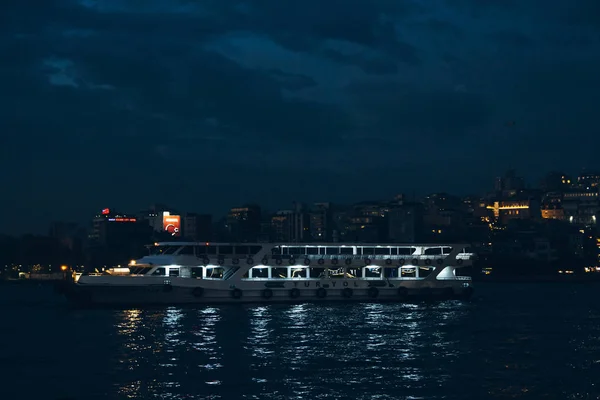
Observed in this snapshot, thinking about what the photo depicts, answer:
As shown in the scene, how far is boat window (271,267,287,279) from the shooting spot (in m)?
66.2

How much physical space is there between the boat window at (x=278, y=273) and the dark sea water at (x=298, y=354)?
6.29m

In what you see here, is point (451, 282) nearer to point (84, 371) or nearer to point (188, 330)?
point (188, 330)

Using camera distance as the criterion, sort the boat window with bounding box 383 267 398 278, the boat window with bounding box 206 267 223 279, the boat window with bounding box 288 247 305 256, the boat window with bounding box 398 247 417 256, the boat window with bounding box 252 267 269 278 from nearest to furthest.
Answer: the boat window with bounding box 206 267 223 279
the boat window with bounding box 288 247 305 256
the boat window with bounding box 252 267 269 278
the boat window with bounding box 398 247 417 256
the boat window with bounding box 383 267 398 278

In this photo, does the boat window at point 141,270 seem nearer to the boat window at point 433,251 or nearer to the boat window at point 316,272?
the boat window at point 316,272

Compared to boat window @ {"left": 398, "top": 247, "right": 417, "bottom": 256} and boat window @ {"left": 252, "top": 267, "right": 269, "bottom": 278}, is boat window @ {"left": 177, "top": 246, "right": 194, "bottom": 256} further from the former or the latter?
boat window @ {"left": 398, "top": 247, "right": 417, "bottom": 256}

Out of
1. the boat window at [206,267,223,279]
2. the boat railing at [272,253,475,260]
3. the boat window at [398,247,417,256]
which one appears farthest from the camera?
the boat window at [398,247,417,256]

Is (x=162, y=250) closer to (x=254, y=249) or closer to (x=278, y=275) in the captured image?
(x=254, y=249)

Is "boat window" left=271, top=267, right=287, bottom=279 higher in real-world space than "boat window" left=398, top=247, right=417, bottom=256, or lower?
lower

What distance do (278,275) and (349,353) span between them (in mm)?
27985

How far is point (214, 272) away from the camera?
64.0 metres

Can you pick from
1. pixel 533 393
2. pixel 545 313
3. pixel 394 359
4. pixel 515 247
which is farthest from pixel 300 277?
pixel 515 247

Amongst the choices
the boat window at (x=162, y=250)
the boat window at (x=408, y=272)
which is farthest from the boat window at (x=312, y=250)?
the boat window at (x=162, y=250)

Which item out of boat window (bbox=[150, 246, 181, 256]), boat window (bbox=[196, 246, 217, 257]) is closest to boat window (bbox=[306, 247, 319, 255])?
boat window (bbox=[196, 246, 217, 257])

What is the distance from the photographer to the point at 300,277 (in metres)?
66.6
